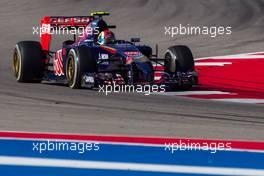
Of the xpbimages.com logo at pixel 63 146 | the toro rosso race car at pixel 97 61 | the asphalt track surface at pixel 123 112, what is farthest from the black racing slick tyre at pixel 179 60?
the xpbimages.com logo at pixel 63 146

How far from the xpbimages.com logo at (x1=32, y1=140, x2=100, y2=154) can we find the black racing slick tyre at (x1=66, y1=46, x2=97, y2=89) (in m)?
5.09

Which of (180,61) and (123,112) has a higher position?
(180,61)

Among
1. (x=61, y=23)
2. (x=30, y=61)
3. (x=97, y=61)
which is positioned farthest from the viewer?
(x=61, y=23)

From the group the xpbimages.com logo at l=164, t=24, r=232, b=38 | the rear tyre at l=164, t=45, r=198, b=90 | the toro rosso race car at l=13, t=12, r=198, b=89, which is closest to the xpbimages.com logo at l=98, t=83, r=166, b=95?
the toro rosso race car at l=13, t=12, r=198, b=89

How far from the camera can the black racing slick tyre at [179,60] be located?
1441 cm

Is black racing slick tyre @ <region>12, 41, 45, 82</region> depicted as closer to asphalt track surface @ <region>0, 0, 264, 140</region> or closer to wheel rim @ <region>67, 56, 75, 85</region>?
asphalt track surface @ <region>0, 0, 264, 140</region>

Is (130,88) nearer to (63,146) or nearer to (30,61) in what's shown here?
(30,61)

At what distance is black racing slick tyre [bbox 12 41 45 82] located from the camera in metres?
14.9

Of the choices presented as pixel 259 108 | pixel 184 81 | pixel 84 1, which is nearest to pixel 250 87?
pixel 184 81

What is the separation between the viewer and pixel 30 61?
15.0 m

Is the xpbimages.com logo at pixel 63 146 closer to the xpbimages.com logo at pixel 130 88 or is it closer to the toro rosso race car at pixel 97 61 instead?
the toro rosso race car at pixel 97 61

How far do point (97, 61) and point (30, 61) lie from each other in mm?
1460

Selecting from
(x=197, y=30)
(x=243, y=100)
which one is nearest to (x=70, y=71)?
(x=243, y=100)

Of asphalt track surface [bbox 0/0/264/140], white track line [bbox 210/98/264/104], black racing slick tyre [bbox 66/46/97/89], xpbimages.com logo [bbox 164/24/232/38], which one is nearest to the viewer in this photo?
asphalt track surface [bbox 0/0/264/140]
